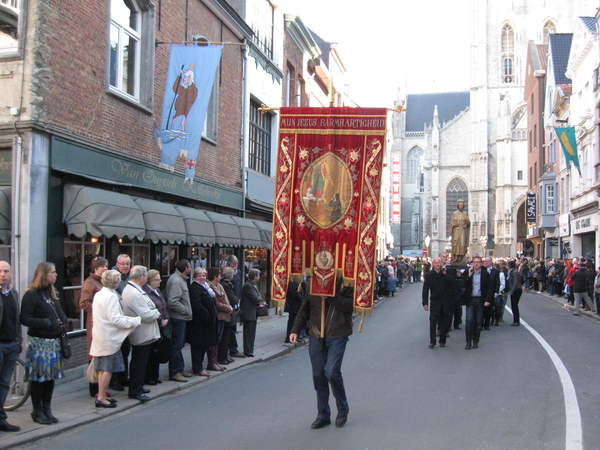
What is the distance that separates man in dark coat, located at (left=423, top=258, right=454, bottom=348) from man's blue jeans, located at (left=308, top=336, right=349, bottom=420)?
5885 millimetres

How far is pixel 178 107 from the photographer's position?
1127cm

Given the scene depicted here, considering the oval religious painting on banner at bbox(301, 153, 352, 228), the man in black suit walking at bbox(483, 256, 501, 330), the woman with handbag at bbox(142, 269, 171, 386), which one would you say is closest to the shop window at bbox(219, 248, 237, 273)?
the man in black suit walking at bbox(483, 256, 501, 330)

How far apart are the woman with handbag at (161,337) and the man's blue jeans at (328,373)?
2748 millimetres

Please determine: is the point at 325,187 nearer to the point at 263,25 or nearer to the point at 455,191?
the point at 263,25

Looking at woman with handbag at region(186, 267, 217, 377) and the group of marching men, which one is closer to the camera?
woman with handbag at region(186, 267, 217, 377)

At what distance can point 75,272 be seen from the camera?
9.77 m

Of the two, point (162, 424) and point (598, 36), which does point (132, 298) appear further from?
point (598, 36)

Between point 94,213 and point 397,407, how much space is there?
Result: 5.14 meters

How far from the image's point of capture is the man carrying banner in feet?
20.9

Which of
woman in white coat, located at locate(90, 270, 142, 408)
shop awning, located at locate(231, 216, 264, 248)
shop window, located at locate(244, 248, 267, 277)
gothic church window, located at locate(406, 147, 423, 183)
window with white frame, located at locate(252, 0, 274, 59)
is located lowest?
woman in white coat, located at locate(90, 270, 142, 408)

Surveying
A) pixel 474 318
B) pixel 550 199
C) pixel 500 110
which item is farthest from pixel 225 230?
pixel 500 110

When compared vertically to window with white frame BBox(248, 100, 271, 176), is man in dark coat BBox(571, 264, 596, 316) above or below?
below

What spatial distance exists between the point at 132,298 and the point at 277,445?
290cm

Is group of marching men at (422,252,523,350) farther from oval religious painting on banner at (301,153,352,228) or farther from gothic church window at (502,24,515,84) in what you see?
gothic church window at (502,24,515,84)
